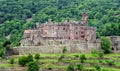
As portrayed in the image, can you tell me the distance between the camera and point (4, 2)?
192125mm

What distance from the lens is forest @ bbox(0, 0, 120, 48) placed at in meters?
158

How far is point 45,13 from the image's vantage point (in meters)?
177

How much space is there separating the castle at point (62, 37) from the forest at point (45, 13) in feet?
104

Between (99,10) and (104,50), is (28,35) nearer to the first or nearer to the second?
(104,50)

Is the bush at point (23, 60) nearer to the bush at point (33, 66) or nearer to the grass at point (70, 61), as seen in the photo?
the grass at point (70, 61)

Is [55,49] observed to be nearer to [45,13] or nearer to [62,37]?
[62,37]

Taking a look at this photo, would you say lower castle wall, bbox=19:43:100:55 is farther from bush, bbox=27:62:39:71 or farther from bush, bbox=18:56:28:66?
bush, bbox=27:62:39:71

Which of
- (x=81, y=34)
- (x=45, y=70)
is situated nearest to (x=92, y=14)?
(x=81, y=34)

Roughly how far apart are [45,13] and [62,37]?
222 ft

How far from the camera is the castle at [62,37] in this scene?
105938 mm

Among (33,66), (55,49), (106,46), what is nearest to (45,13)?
(106,46)

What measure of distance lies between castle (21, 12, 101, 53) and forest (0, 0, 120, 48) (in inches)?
1248

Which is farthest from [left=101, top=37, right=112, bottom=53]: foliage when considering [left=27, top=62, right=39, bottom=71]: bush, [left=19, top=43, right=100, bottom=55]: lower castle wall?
[left=27, top=62, right=39, bottom=71]: bush

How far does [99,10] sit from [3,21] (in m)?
37.3
